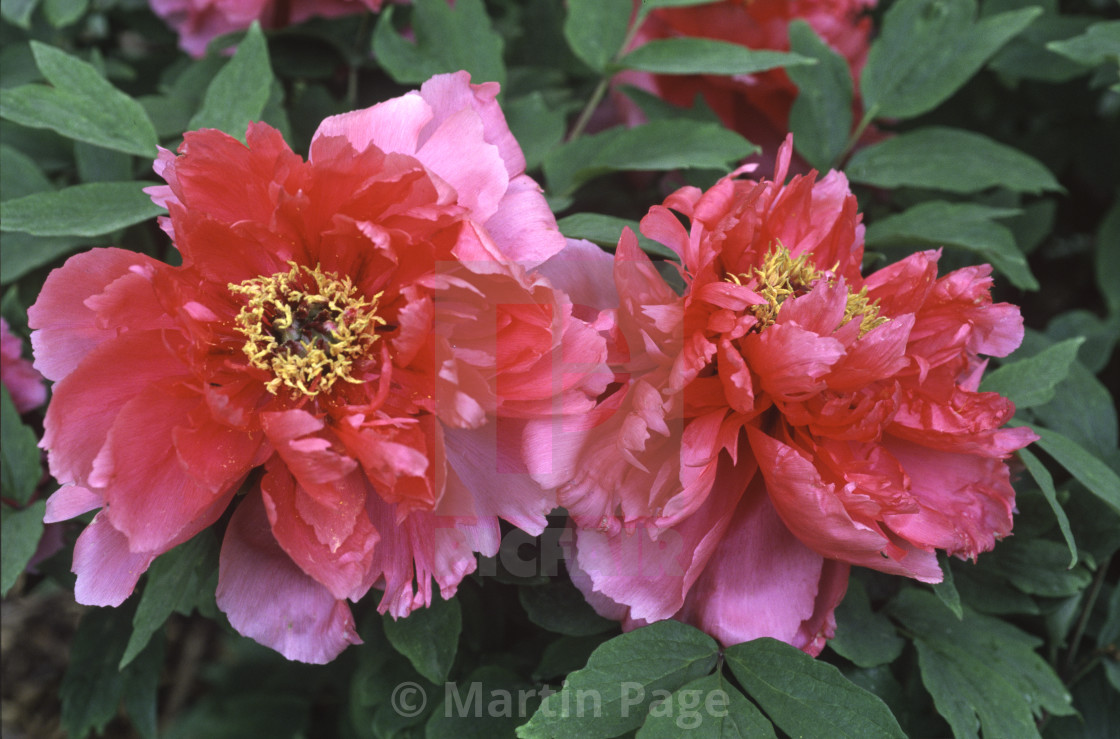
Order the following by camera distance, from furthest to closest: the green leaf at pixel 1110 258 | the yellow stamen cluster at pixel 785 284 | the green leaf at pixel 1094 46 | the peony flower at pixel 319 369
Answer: the green leaf at pixel 1110 258 < the green leaf at pixel 1094 46 < the yellow stamen cluster at pixel 785 284 < the peony flower at pixel 319 369

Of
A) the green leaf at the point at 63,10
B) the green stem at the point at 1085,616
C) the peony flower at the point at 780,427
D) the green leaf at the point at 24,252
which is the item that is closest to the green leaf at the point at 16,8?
the green leaf at the point at 63,10

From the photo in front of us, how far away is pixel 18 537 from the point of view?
2.83ft

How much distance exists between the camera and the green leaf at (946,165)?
3.43ft

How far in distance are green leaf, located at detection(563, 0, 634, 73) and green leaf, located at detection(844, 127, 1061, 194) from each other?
33 centimetres

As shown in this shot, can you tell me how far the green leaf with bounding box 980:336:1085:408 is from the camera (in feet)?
2.85

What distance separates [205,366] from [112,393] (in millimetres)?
65

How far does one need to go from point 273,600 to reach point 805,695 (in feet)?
1.40

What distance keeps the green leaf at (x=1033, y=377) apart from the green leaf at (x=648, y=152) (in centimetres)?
35

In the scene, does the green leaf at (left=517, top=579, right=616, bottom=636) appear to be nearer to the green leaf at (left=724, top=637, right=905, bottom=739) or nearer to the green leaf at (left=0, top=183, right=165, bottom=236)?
the green leaf at (left=724, top=637, right=905, bottom=739)

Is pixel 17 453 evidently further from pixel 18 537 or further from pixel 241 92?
pixel 241 92

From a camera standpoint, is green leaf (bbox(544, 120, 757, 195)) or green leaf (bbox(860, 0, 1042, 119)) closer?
green leaf (bbox(544, 120, 757, 195))

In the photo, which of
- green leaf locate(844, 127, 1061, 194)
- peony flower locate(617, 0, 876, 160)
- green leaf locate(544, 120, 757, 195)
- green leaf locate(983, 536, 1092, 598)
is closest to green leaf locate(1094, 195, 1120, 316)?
green leaf locate(844, 127, 1061, 194)

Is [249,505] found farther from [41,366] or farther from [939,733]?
[939,733]

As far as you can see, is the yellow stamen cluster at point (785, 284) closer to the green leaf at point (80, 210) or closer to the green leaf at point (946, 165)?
the green leaf at point (946, 165)
